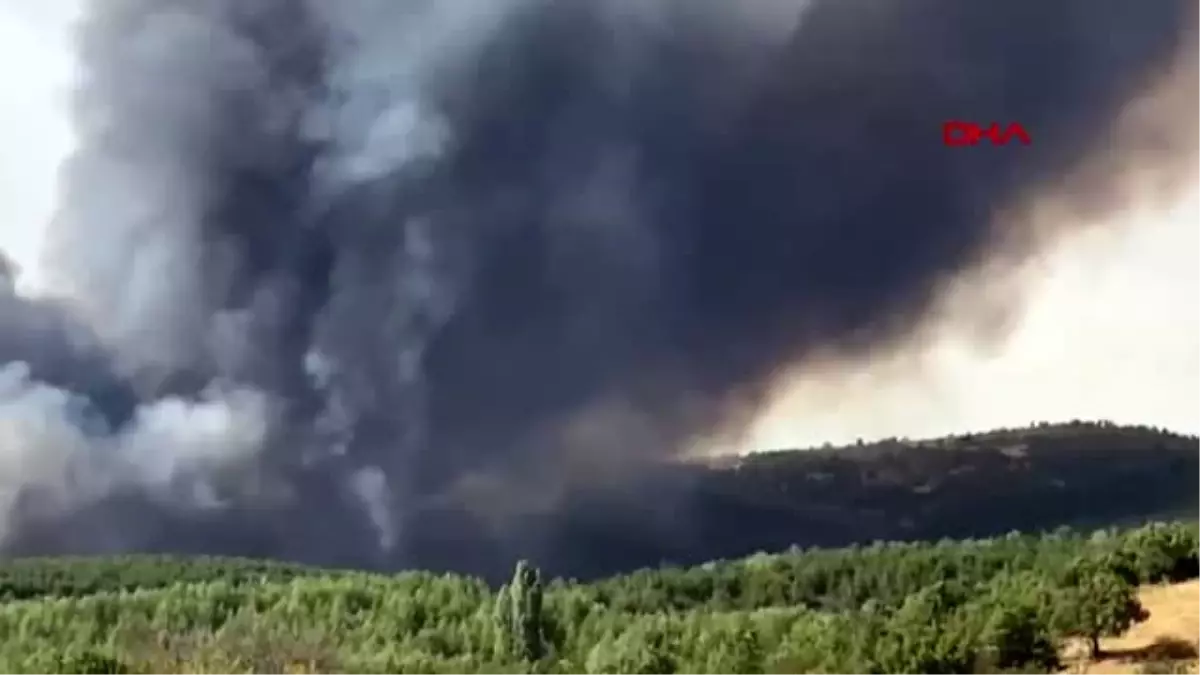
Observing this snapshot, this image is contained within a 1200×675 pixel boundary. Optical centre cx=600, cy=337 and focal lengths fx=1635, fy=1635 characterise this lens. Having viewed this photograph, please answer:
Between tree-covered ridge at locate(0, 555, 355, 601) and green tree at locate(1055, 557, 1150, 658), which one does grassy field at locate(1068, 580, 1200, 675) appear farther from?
tree-covered ridge at locate(0, 555, 355, 601)

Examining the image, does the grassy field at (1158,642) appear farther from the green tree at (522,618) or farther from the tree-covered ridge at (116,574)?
the tree-covered ridge at (116,574)

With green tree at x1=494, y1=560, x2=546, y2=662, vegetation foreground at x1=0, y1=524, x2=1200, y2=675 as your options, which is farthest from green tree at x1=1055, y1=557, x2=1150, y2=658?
green tree at x1=494, y1=560, x2=546, y2=662

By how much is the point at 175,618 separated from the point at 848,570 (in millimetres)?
66759

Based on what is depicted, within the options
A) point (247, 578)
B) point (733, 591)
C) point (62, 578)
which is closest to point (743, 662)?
point (733, 591)

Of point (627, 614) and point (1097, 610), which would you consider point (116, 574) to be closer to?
point (627, 614)

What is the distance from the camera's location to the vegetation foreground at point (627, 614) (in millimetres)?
70750

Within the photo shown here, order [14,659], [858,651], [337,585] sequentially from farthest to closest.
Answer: [337,585] < [14,659] < [858,651]

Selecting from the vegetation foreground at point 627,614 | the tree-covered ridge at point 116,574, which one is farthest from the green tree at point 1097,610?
the tree-covered ridge at point 116,574

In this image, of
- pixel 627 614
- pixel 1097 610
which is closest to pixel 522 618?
pixel 627 614

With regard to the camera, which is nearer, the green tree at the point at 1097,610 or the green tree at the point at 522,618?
the green tree at the point at 1097,610

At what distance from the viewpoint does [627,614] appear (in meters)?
139

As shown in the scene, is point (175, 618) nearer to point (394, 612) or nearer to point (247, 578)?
point (394, 612)

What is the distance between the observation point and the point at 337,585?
138375 millimetres

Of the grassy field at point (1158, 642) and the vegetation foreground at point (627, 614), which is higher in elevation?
the vegetation foreground at point (627, 614)
